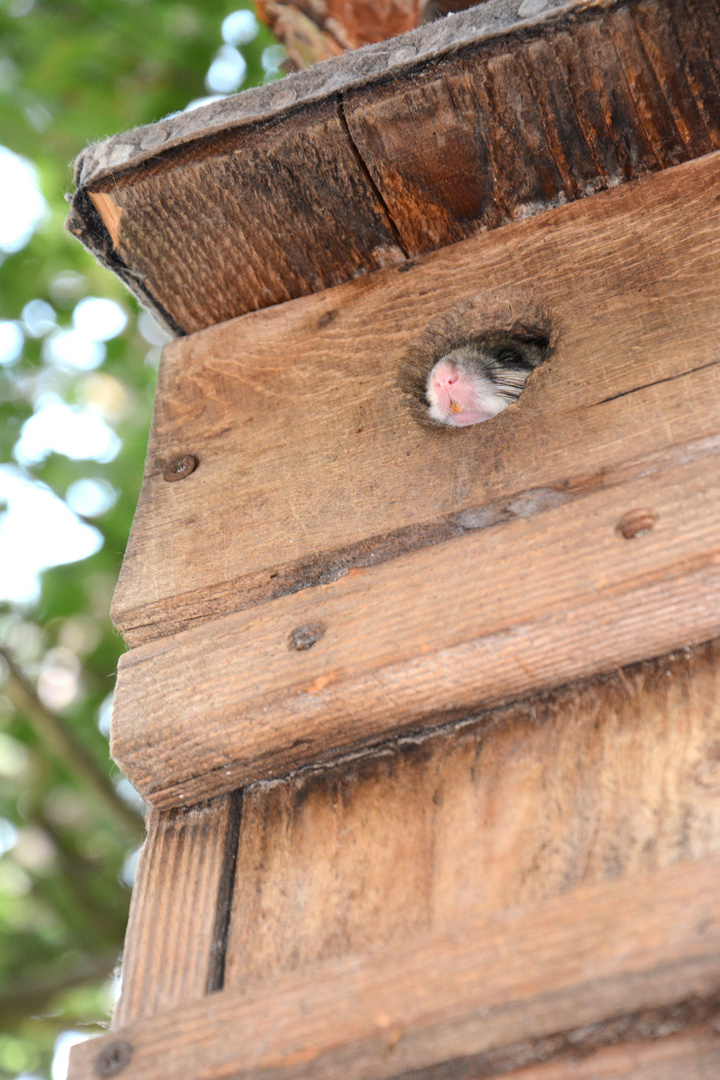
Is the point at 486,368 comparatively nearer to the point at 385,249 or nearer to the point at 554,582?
the point at 385,249

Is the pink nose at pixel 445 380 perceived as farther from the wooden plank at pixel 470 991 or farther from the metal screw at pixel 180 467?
the wooden plank at pixel 470 991

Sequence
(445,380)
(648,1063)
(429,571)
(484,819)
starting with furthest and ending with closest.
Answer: (445,380)
(429,571)
(484,819)
(648,1063)

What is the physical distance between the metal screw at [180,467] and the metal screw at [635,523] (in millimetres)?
671

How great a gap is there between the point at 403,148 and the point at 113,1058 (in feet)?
4.01

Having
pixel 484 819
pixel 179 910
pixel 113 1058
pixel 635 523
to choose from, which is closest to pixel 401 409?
pixel 635 523

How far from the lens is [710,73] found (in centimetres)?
148

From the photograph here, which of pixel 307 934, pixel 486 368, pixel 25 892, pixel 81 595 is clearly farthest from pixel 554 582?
pixel 25 892

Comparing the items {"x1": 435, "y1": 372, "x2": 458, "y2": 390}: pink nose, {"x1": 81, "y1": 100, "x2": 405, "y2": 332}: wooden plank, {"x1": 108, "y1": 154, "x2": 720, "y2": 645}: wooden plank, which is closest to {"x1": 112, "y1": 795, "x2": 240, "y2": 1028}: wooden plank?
{"x1": 108, "y1": 154, "x2": 720, "y2": 645}: wooden plank

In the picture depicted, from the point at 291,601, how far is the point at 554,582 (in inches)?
13.6

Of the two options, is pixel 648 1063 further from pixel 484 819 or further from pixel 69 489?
pixel 69 489

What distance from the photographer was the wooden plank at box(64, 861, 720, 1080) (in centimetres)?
96

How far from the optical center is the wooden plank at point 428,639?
1236 mm

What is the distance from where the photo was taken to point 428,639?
1294 mm

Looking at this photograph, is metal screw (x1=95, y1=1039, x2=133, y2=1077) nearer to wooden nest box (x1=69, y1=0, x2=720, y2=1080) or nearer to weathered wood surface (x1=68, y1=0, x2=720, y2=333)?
wooden nest box (x1=69, y1=0, x2=720, y2=1080)
